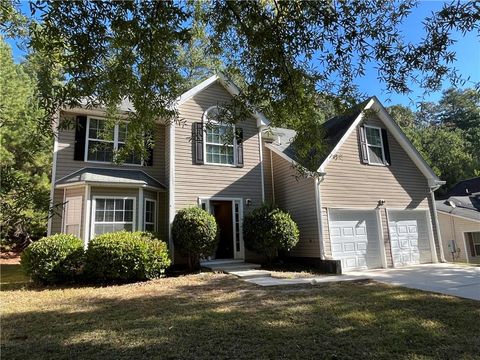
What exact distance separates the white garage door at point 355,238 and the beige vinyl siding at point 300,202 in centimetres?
65

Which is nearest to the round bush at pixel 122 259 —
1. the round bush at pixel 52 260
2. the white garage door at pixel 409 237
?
the round bush at pixel 52 260

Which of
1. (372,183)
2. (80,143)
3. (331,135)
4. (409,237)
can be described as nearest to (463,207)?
(409,237)

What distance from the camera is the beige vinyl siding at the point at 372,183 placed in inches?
484

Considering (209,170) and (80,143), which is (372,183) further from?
(80,143)

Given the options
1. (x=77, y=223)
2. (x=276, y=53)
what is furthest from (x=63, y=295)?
(x=276, y=53)

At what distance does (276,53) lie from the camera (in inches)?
182

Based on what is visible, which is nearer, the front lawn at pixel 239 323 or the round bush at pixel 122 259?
the front lawn at pixel 239 323

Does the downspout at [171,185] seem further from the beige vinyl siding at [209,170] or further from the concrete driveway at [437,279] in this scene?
the concrete driveway at [437,279]

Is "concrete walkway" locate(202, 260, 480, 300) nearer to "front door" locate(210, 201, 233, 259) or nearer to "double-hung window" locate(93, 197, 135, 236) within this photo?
"front door" locate(210, 201, 233, 259)

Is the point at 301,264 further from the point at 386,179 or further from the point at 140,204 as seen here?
the point at 140,204

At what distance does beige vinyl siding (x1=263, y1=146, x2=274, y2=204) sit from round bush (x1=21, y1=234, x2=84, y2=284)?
282 inches

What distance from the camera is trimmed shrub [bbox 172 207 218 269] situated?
10719 millimetres

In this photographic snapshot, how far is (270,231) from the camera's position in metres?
11.3

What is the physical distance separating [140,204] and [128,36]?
26.4 feet
